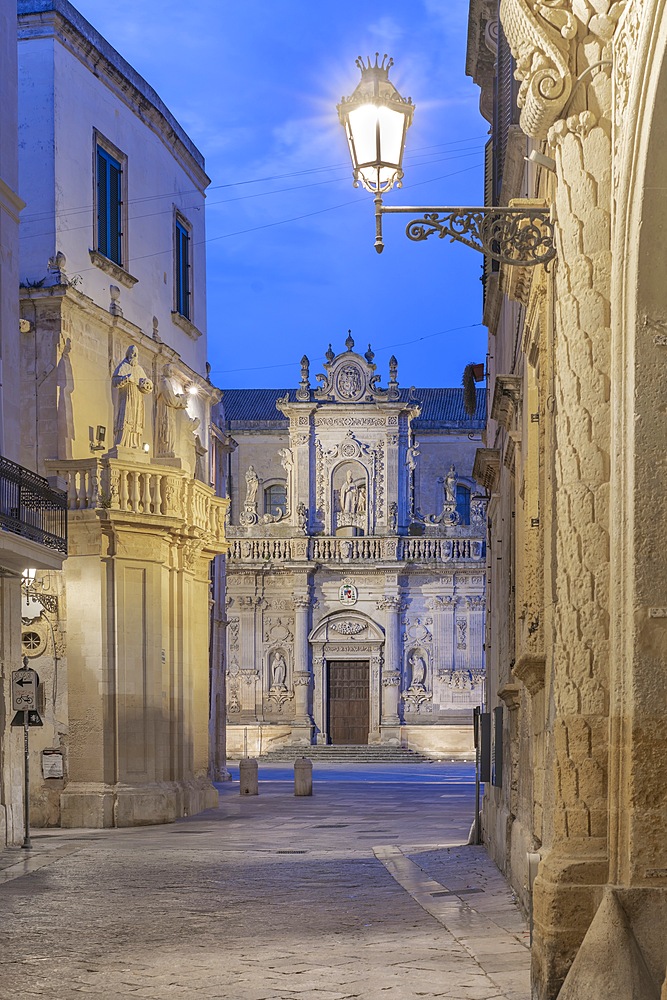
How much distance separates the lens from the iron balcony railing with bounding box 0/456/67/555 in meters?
17.6

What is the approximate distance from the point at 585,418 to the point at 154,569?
16.1m

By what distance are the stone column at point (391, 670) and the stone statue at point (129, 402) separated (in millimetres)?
25964

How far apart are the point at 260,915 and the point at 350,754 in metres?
34.6

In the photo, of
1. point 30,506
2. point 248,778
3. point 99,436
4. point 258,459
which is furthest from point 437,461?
point 30,506

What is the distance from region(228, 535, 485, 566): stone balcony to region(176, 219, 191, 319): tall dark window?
21058 mm

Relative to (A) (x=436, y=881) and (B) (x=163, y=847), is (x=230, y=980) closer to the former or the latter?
(A) (x=436, y=881)

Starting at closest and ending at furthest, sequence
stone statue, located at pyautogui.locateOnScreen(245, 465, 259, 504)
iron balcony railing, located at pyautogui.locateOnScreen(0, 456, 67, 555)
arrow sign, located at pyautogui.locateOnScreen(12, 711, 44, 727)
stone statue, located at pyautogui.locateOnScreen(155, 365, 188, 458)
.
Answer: iron balcony railing, located at pyautogui.locateOnScreen(0, 456, 67, 555) < arrow sign, located at pyautogui.locateOnScreen(12, 711, 44, 727) < stone statue, located at pyautogui.locateOnScreen(155, 365, 188, 458) < stone statue, located at pyautogui.locateOnScreen(245, 465, 259, 504)

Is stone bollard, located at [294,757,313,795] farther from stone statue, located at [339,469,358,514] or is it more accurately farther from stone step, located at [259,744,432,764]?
stone statue, located at [339,469,358,514]

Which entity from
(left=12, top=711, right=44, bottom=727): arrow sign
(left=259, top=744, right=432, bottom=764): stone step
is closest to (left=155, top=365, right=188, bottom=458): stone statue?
(left=12, top=711, right=44, bottom=727): arrow sign

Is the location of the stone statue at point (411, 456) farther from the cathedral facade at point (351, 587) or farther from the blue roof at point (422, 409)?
the blue roof at point (422, 409)

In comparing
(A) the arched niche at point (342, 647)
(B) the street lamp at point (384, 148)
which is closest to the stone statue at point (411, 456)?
(A) the arched niche at point (342, 647)

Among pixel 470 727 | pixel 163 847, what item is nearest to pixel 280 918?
pixel 163 847

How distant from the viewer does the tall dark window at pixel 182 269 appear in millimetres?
27453

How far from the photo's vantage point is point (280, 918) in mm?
11617
